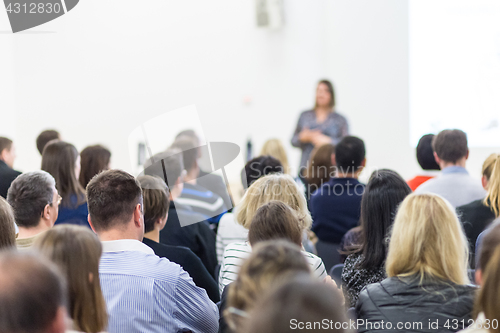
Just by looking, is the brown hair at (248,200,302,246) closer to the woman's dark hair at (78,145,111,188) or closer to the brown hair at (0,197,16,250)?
the brown hair at (0,197,16,250)

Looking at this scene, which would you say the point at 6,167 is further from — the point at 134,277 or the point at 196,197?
the point at 134,277

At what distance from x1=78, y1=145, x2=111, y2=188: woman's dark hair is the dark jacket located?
2180mm

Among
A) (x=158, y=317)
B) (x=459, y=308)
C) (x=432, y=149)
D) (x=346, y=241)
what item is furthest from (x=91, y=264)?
(x=432, y=149)

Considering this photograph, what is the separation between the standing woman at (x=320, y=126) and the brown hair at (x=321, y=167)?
5.22ft

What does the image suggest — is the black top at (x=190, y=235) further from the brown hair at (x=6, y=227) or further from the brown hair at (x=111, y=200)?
the brown hair at (x=6, y=227)

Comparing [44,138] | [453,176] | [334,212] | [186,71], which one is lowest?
[334,212]

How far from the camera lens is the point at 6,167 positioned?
3.31 meters

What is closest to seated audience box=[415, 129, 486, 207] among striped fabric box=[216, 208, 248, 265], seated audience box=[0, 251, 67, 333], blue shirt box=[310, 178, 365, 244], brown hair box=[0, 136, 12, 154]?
blue shirt box=[310, 178, 365, 244]

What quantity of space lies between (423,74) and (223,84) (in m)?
2.48

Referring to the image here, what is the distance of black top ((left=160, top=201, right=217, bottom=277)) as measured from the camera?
2.62m

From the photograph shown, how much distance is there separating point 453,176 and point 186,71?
415cm

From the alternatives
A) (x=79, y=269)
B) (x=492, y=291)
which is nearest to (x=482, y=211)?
(x=492, y=291)

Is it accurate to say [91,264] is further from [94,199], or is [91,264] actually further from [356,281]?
[356,281]

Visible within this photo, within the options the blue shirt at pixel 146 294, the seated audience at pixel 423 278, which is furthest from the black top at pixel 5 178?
the seated audience at pixel 423 278
